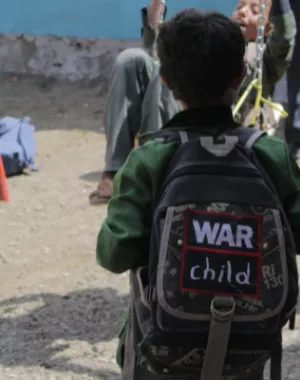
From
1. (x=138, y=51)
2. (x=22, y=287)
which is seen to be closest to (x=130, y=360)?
(x=22, y=287)

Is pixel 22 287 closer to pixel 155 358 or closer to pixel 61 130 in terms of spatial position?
pixel 155 358

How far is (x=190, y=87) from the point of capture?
182 cm

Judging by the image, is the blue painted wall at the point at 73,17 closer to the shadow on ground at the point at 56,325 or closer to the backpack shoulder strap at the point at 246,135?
the shadow on ground at the point at 56,325

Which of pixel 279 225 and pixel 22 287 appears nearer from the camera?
pixel 279 225

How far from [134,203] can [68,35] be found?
7291mm

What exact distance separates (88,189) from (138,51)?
4.30ft

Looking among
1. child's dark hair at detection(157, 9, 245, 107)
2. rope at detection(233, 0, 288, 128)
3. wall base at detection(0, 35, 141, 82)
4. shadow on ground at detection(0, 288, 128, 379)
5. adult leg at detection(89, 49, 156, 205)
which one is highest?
child's dark hair at detection(157, 9, 245, 107)

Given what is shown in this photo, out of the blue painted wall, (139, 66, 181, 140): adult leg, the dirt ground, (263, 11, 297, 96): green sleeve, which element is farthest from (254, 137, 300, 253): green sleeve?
the blue painted wall

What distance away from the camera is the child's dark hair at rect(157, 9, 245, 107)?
1.79 meters

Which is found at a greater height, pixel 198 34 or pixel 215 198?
pixel 198 34

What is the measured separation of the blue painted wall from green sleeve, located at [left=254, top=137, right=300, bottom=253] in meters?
6.55

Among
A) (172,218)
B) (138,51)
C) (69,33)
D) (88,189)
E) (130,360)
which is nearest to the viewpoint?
(172,218)

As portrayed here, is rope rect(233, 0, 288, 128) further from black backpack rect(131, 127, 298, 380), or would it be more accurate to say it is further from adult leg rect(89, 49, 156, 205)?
black backpack rect(131, 127, 298, 380)

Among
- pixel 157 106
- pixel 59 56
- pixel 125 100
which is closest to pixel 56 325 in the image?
pixel 157 106
